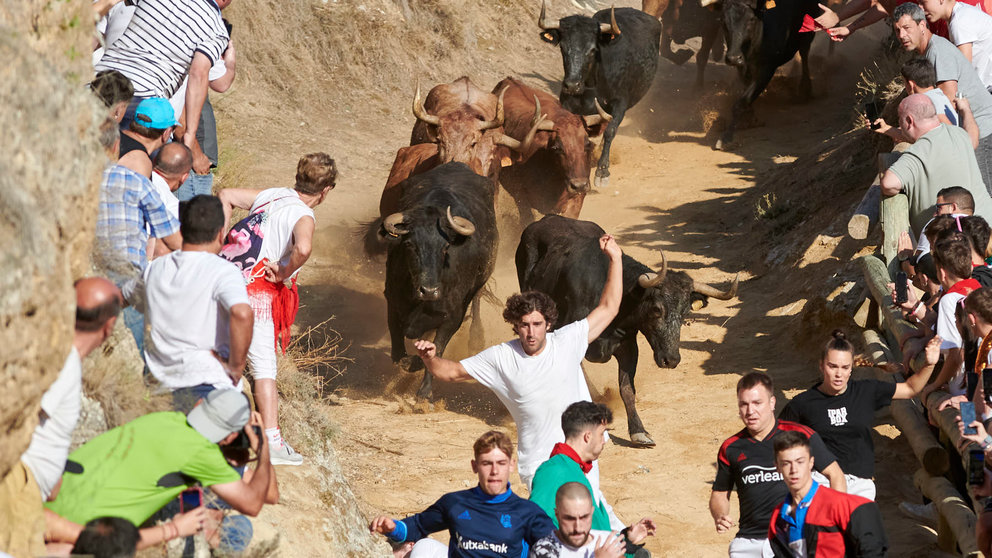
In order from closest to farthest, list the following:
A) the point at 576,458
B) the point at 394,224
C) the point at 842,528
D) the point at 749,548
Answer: the point at 842,528, the point at 576,458, the point at 749,548, the point at 394,224

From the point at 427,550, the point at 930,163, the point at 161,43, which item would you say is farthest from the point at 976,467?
the point at 161,43

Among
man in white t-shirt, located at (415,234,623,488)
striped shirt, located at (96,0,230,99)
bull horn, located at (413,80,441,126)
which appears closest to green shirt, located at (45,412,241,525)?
man in white t-shirt, located at (415,234,623,488)

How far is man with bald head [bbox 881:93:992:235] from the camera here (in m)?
7.79

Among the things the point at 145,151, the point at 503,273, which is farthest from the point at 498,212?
the point at 145,151

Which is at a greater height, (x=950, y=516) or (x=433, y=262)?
(x=433, y=262)

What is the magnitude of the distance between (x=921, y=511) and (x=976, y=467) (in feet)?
4.85

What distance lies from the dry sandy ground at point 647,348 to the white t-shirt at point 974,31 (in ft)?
8.64

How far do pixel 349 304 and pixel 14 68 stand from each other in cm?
869

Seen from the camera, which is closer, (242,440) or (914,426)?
(242,440)

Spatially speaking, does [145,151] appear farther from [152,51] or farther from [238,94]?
[238,94]

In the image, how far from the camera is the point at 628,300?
371 inches

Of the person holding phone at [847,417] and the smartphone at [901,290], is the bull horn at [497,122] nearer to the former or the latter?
the smartphone at [901,290]

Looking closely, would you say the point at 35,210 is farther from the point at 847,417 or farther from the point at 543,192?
the point at 543,192

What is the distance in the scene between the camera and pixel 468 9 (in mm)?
23578
